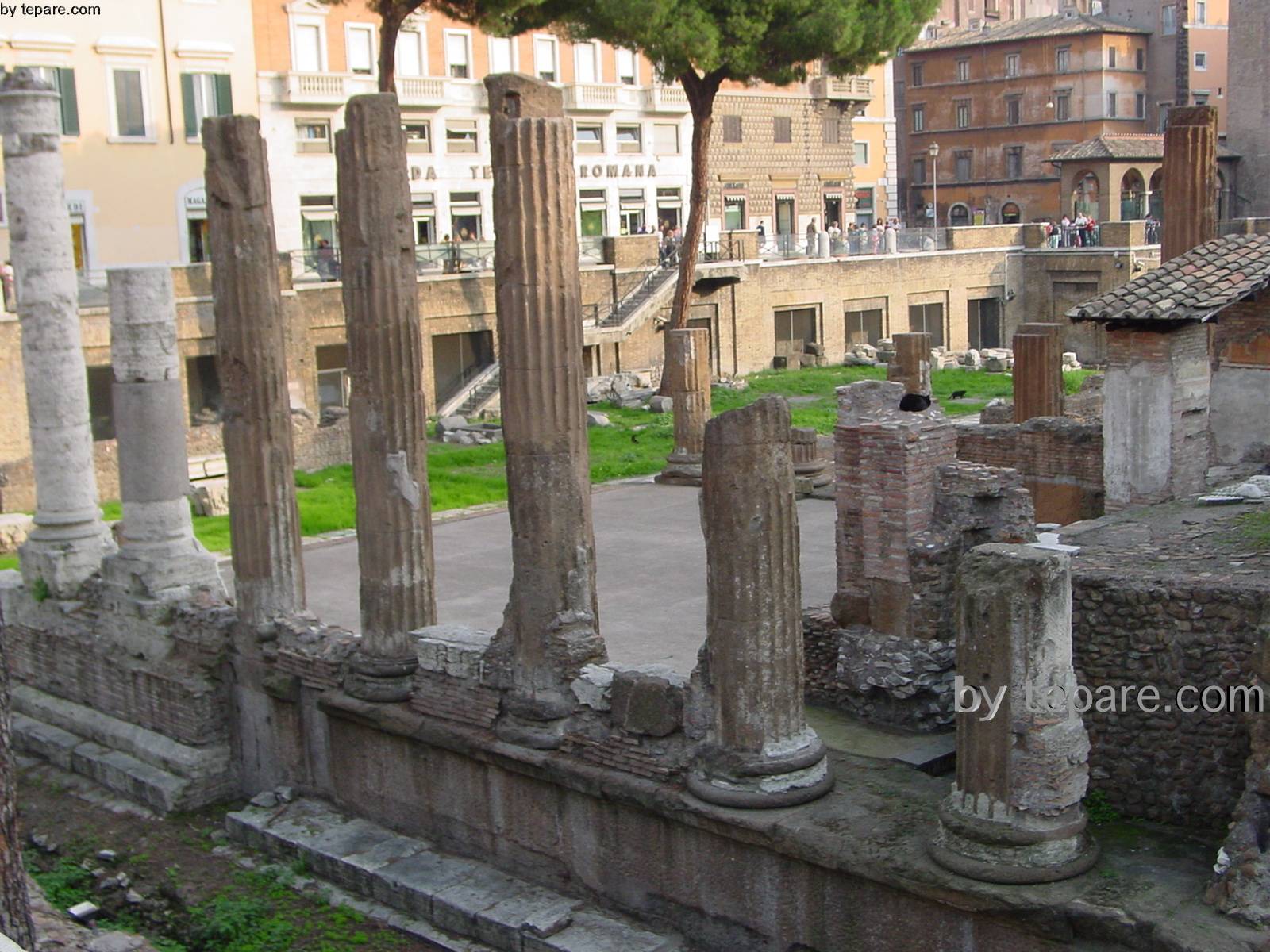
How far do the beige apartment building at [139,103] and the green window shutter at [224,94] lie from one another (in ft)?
0.07

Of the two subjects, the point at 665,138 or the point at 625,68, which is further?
the point at 665,138

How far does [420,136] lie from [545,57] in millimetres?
3699

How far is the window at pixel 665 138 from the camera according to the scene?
36.3 meters

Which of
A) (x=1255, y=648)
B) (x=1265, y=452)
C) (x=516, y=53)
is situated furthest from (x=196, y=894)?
(x=516, y=53)

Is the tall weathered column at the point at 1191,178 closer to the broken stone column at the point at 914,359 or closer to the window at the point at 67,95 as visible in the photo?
the broken stone column at the point at 914,359

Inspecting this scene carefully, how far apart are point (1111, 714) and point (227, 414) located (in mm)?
6046

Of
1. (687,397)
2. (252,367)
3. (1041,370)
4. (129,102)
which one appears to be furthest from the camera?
(129,102)

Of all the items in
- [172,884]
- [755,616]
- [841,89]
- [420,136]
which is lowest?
[172,884]

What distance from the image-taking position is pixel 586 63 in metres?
34.5

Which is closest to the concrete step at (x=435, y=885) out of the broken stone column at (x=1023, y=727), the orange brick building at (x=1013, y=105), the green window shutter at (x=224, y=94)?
the broken stone column at (x=1023, y=727)

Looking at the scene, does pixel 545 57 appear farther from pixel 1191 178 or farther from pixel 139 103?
pixel 1191 178

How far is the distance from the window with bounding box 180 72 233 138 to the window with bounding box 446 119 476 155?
496 cm

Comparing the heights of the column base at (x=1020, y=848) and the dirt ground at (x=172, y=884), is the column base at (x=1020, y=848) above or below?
above

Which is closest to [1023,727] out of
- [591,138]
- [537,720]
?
[537,720]
